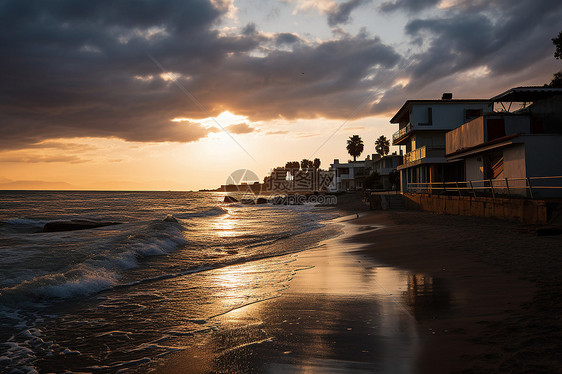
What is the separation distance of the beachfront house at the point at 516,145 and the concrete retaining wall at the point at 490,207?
101cm

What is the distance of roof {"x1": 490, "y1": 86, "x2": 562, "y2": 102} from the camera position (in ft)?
83.4

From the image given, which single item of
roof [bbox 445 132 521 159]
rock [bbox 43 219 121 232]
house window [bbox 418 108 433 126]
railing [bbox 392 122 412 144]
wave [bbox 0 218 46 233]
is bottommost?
wave [bbox 0 218 46 233]

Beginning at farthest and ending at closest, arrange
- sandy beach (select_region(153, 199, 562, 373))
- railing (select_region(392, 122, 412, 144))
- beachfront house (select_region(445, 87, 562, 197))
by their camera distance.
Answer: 1. railing (select_region(392, 122, 412, 144))
2. beachfront house (select_region(445, 87, 562, 197))
3. sandy beach (select_region(153, 199, 562, 373))

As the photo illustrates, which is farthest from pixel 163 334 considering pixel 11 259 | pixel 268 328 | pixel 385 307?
pixel 11 259

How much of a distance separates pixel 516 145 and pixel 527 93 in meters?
8.24

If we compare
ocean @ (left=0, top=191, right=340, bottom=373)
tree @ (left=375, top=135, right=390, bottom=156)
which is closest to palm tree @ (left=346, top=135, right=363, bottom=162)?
tree @ (left=375, top=135, right=390, bottom=156)

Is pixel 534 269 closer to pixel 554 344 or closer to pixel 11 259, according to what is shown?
pixel 554 344

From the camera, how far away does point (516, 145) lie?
20531mm

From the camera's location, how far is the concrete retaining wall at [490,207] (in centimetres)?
1460

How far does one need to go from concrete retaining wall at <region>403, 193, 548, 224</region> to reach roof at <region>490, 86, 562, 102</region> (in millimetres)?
9270

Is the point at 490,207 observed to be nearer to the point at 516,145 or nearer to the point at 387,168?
the point at 516,145

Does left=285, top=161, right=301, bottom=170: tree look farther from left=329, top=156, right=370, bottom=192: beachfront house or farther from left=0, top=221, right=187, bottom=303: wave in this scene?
left=0, top=221, right=187, bottom=303: wave

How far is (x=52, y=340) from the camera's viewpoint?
5012 mm

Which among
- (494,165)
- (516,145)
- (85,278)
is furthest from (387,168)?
(85,278)
